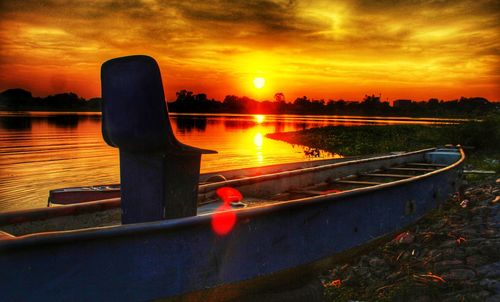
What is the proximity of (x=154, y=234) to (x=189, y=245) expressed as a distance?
1.32ft

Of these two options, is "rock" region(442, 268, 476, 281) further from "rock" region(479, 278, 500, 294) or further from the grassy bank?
the grassy bank

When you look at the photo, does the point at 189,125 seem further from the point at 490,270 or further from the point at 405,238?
the point at 490,270

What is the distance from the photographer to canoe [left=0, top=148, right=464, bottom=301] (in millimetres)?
3414

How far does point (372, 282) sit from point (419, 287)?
38.7 inches

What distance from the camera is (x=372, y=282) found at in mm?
6359

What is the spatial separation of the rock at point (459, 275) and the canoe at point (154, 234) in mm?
1238

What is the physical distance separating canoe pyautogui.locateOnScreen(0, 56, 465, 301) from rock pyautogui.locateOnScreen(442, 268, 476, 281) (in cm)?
124

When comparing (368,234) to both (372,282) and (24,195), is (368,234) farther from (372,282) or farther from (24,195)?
(24,195)

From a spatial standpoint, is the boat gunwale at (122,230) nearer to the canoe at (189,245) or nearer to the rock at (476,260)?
the canoe at (189,245)

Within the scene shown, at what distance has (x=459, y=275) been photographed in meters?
5.61

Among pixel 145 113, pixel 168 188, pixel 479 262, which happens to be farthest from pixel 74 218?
pixel 479 262

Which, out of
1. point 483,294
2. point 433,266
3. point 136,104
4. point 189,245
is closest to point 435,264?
point 433,266

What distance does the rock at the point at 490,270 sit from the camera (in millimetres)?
5367

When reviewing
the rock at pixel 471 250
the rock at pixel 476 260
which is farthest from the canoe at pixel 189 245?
the rock at pixel 476 260
